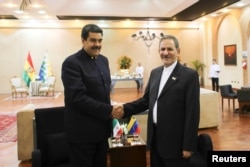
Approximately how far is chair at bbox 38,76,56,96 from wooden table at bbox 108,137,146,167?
9347mm

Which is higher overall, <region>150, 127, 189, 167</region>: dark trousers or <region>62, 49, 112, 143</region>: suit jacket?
<region>62, 49, 112, 143</region>: suit jacket

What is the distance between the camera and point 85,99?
1.90m

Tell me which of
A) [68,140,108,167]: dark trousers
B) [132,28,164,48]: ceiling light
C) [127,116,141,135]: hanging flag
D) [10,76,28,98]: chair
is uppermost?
[132,28,164,48]: ceiling light

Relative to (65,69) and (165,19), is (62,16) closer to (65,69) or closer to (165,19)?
(165,19)

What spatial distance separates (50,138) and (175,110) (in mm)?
1644

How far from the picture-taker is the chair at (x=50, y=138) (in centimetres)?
288

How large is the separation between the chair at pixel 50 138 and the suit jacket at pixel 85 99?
1011 mm

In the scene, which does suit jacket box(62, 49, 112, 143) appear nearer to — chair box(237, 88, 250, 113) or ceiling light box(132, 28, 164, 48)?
chair box(237, 88, 250, 113)

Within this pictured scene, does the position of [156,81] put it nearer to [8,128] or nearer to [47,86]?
[8,128]

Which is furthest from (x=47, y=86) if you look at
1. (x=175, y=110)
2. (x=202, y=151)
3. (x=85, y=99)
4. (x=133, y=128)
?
(x=175, y=110)

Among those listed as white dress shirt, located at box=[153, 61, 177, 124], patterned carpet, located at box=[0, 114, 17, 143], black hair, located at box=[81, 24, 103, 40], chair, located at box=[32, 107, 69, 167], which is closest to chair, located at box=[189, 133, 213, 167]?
white dress shirt, located at box=[153, 61, 177, 124]

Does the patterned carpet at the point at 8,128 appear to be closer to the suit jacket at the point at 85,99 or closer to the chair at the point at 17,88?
the suit jacket at the point at 85,99

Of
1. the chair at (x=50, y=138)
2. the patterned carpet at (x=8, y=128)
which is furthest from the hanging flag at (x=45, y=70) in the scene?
the chair at (x=50, y=138)

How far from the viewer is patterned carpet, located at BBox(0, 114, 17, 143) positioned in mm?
5277
